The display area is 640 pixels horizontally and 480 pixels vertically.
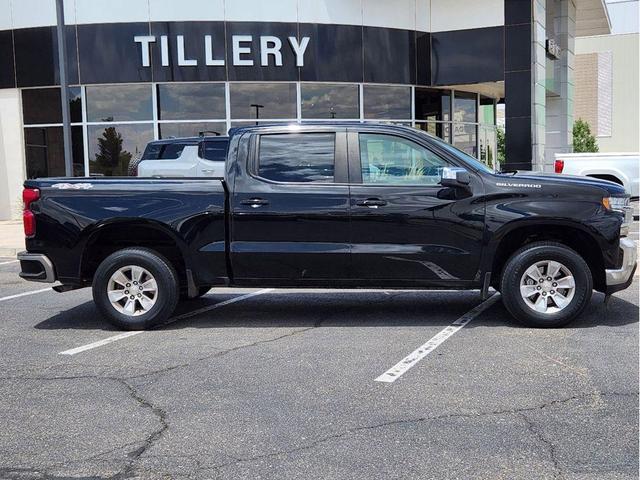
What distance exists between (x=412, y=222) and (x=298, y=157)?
4.28 feet

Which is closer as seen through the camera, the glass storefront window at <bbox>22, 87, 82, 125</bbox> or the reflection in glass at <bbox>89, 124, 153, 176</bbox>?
the reflection in glass at <bbox>89, 124, 153, 176</bbox>

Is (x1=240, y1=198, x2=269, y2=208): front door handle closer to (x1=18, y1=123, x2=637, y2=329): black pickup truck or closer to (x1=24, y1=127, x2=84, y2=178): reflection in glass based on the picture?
(x1=18, y1=123, x2=637, y2=329): black pickup truck

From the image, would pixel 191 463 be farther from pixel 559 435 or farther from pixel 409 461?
pixel 559 435

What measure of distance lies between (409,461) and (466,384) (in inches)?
56.3

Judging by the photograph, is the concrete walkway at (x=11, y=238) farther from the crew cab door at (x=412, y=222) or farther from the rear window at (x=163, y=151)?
the crew cab door at (x=412, y=222)

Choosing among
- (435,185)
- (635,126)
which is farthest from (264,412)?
(635,126)

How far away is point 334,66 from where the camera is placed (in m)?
19.5

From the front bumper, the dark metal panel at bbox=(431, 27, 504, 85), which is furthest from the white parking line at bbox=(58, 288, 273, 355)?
the dark metal panel at bbox=(431, 27, 504, 85)

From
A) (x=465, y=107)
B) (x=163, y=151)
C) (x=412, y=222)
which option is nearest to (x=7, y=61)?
(x=163, y=151)

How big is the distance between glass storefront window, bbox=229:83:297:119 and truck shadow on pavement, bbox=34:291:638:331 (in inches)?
445

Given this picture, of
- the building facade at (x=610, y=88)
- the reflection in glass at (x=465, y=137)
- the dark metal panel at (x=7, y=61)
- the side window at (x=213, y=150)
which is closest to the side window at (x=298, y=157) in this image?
the side window at (x=213, y=150)

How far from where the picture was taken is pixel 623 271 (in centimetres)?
670

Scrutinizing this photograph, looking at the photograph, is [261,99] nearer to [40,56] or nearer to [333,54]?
[333,54]

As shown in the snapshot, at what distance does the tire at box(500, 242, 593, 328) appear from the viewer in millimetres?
6664
